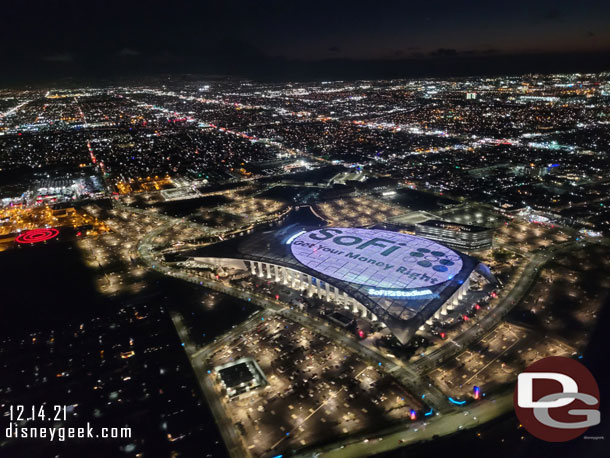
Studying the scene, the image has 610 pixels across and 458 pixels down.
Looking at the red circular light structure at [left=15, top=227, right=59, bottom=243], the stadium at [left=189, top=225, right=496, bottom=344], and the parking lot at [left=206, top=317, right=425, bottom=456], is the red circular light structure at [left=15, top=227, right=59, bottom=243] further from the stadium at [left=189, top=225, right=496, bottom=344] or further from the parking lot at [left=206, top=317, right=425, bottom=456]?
the parking lot at [left=206, top=317, right=425, bottom=456]

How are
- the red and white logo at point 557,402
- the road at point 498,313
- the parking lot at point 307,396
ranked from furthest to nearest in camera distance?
the road at point 498,313
the parking lot at point 307,396
the red and white logo at point 557,402

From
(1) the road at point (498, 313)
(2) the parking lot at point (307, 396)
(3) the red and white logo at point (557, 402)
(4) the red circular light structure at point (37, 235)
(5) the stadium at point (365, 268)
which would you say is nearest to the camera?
(3) the red and white logo at point (557, 402)

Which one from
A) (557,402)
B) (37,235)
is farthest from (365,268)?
(37,235)

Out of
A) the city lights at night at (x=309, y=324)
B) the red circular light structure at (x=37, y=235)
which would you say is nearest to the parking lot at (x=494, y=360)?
the city lights at night at (x=309, y=324)

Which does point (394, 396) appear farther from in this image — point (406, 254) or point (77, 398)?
point (77, 398)

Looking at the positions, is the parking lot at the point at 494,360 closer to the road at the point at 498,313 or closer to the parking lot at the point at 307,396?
the road at the point at 498,313

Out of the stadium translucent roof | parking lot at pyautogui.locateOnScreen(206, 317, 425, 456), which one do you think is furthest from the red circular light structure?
parking lot at pyautogui.locateOnScreen(206, 317, 425, 456)

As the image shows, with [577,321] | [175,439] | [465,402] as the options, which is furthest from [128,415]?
[577,321]

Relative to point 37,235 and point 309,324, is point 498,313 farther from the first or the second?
point 37,235
